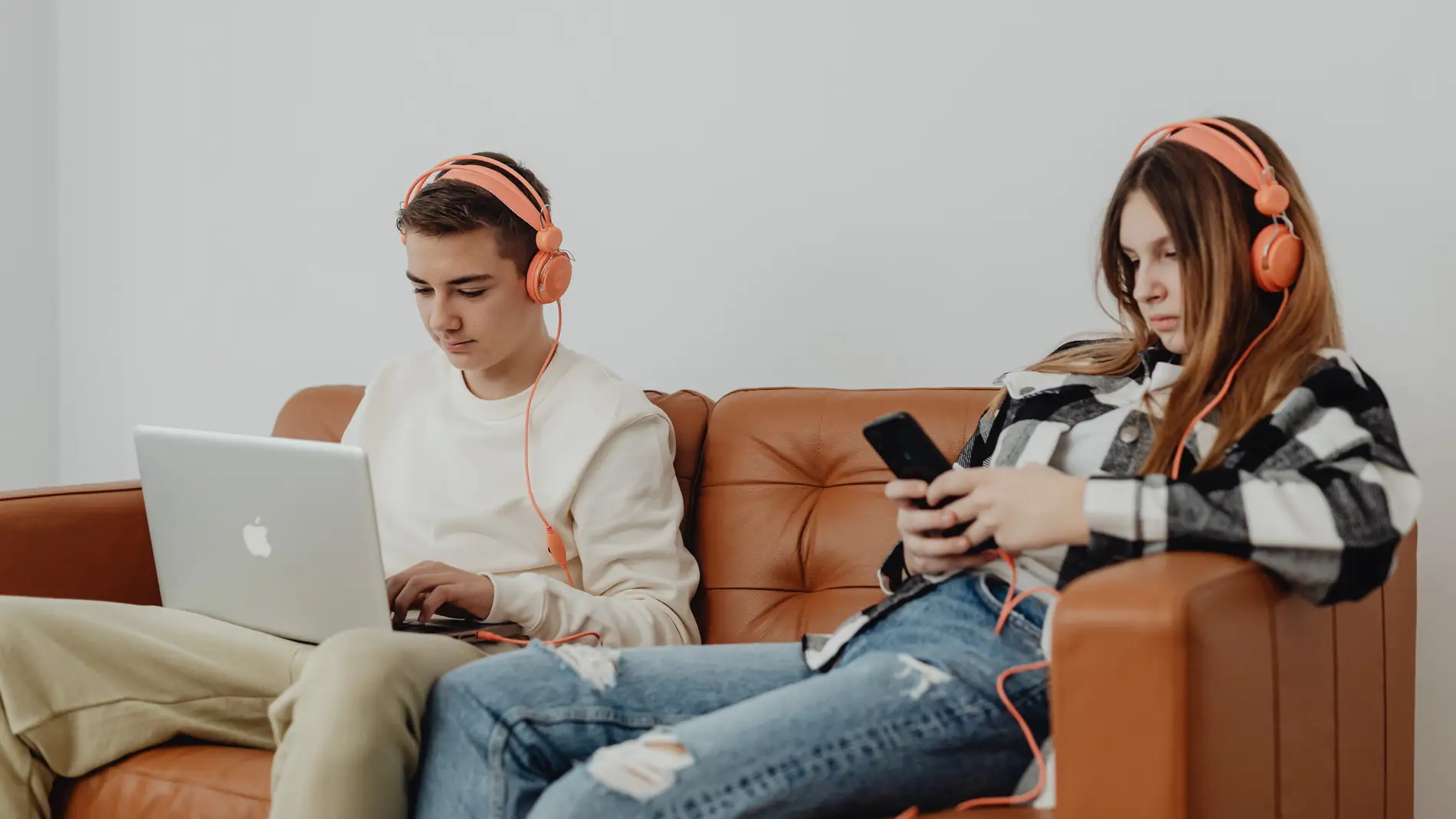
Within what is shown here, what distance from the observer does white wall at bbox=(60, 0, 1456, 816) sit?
1.89 meters

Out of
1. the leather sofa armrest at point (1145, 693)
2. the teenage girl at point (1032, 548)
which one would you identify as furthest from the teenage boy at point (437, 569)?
the leather sofa armrest at point (1145, 693)

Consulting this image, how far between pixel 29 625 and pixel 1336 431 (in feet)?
4.75

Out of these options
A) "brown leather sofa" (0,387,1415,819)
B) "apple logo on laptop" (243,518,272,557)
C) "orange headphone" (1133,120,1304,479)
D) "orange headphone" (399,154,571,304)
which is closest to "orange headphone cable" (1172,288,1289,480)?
"orange headphone" (1133,120,1304,479)

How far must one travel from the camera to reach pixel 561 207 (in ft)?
8.43

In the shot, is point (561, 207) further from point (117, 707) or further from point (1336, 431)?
point (1336, 431)

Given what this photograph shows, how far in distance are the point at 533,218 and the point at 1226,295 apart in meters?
0.95

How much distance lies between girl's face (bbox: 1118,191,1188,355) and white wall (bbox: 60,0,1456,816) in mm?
628

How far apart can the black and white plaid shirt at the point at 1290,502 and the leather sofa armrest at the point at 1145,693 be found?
12 cm

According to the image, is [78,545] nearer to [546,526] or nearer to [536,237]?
[546,526]

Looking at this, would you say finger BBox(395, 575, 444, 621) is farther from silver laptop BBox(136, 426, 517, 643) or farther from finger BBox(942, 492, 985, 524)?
finger BBox(942, 492, 985, 524)

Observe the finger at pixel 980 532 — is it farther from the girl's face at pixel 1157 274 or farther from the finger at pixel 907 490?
the girl's face at pixel 1157 274

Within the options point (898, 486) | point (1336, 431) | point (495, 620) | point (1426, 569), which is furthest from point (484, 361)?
point (1426, 569)

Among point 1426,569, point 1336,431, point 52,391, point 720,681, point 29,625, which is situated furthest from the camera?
point 52,391

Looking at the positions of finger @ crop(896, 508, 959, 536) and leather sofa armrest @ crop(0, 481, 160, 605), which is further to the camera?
leather sofa armrest @ crop(0, 481, 160, 605)
